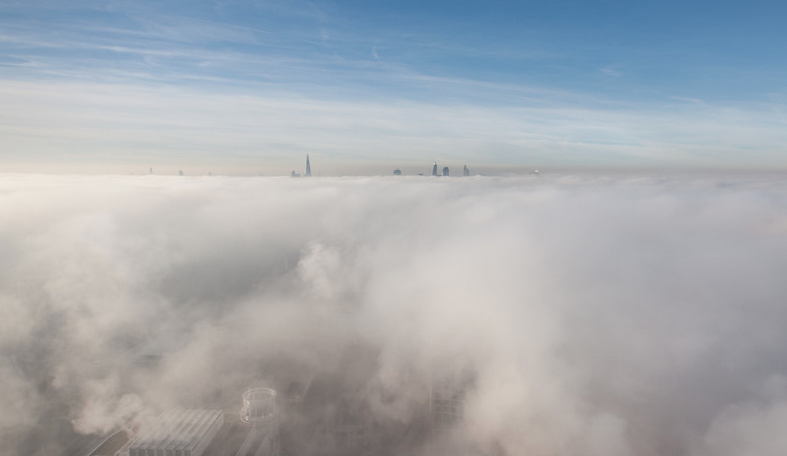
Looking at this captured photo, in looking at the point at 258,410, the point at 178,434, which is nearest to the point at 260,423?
the point at 258,410

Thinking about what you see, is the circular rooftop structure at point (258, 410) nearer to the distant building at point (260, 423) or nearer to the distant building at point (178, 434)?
the distant building at point (260, 423)

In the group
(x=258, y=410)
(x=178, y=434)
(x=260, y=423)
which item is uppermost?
(x=178, y=434)

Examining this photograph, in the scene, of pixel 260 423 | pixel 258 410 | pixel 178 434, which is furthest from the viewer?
pixel 258 410

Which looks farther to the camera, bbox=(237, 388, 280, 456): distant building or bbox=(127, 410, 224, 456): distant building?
bbox=(237, 388, 280, 456): distant building

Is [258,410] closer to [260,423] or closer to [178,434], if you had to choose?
[260,423]

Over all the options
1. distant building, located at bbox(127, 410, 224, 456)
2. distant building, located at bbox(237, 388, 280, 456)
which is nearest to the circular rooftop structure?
distant building, located at bbox(237, 388, 280, 456)

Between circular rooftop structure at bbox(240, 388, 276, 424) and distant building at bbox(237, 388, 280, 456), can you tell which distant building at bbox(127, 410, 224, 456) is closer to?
circular rooftop structure at bbox(240, 388, 276, 424)

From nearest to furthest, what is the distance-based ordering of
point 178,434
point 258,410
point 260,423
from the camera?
point 178,434 < point 260,423 < point 258,410

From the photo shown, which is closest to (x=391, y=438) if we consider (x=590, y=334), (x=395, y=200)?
(x=590, y=334)
